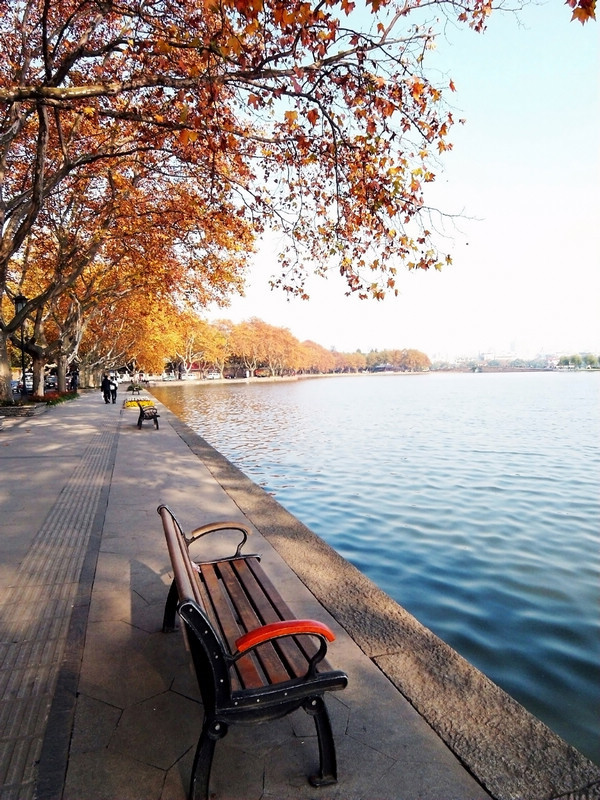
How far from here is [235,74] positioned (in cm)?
650

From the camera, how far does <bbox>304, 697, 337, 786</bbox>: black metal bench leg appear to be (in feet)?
8.01

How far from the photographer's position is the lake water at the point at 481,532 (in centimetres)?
483

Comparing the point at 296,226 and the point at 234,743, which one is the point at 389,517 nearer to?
the point at 296,226

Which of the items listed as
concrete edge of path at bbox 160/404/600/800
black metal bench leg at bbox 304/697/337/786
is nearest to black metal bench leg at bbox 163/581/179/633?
concrete edge of path at bbox 160/404/600/800

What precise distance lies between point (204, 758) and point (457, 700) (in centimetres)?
163

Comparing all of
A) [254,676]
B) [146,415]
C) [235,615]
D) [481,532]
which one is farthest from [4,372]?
[254,676]

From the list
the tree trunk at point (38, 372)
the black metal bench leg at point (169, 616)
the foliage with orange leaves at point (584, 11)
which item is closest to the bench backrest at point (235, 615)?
the black metal bench leg at point (169, 616)

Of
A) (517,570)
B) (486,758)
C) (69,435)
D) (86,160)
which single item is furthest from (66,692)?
(69,435)

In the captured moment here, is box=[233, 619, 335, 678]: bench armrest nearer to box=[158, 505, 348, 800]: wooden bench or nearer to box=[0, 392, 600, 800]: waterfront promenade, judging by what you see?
box=[158, 505, 348, 800]: wooden bench

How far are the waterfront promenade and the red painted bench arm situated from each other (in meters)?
0.70

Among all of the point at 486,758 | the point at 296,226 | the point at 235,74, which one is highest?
the point at 235,74

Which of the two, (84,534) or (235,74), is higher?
(235,74)

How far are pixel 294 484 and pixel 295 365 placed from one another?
105 metres

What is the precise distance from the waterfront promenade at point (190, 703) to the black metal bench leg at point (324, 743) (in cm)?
5
